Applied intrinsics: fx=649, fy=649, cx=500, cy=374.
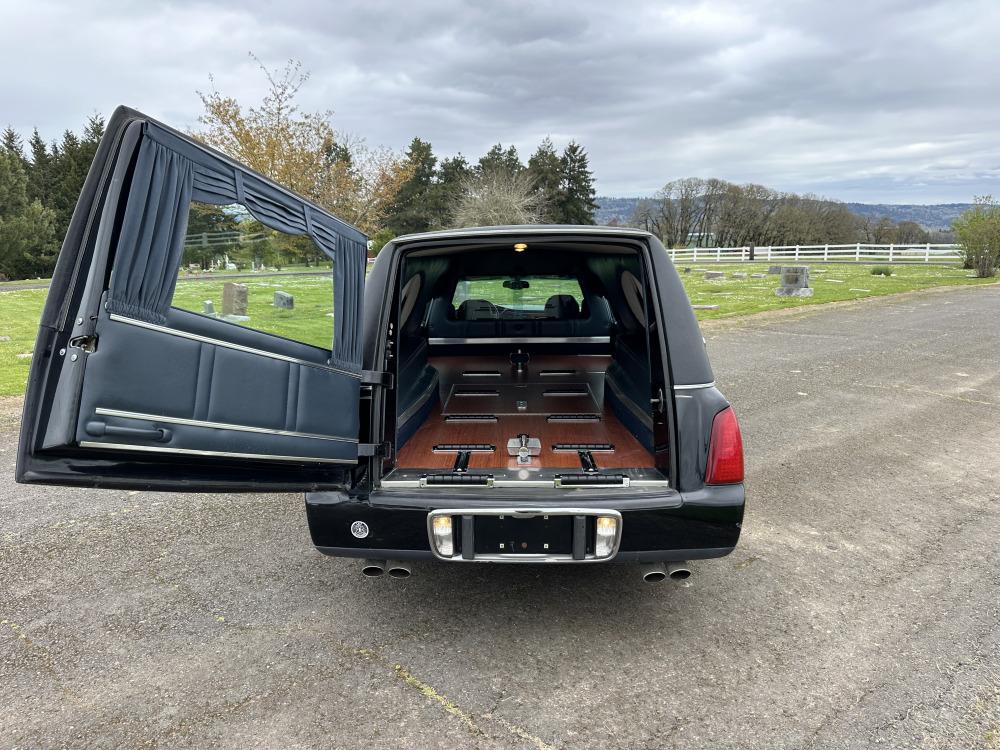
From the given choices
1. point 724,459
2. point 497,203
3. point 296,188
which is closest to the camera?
point 724,459

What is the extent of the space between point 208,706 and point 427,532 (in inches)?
36.6

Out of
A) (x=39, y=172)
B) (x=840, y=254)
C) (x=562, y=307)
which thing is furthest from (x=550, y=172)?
(x=562, y=307)

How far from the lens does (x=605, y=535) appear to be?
8.09 feet

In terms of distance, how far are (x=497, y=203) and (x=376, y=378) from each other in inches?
1475

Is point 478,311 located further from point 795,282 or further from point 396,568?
point 795,282

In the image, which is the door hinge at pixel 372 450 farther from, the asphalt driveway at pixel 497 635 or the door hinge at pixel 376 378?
the asphalt driveway at pixel 497 635

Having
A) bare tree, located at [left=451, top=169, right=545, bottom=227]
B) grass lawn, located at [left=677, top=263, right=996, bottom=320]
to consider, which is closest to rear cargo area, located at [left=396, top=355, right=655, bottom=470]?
grass lawn, located at [left=677, top=263, right=996, bottom=320]

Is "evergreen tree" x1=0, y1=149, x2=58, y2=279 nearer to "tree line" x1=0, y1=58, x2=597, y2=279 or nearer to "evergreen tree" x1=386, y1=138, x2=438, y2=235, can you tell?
"tree line" x1=0, y1=58, x2=597, y2=279

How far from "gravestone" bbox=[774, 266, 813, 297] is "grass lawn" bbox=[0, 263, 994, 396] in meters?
0.33

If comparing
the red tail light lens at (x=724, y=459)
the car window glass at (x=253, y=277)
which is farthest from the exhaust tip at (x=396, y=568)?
the red tail light lens at (x=724, y=459)

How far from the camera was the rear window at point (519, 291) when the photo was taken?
4.93 meters

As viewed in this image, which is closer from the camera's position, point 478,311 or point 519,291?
point 519,291

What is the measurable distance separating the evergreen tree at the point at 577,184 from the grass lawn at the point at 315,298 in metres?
36.9

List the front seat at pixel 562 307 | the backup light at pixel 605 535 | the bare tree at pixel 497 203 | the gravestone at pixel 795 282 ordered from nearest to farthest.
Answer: the backup light at pixel 605 535 < the front seat at pixel 562 307 < the gravestone at pixel 795 282 < the bare tree at pixel 497 203
